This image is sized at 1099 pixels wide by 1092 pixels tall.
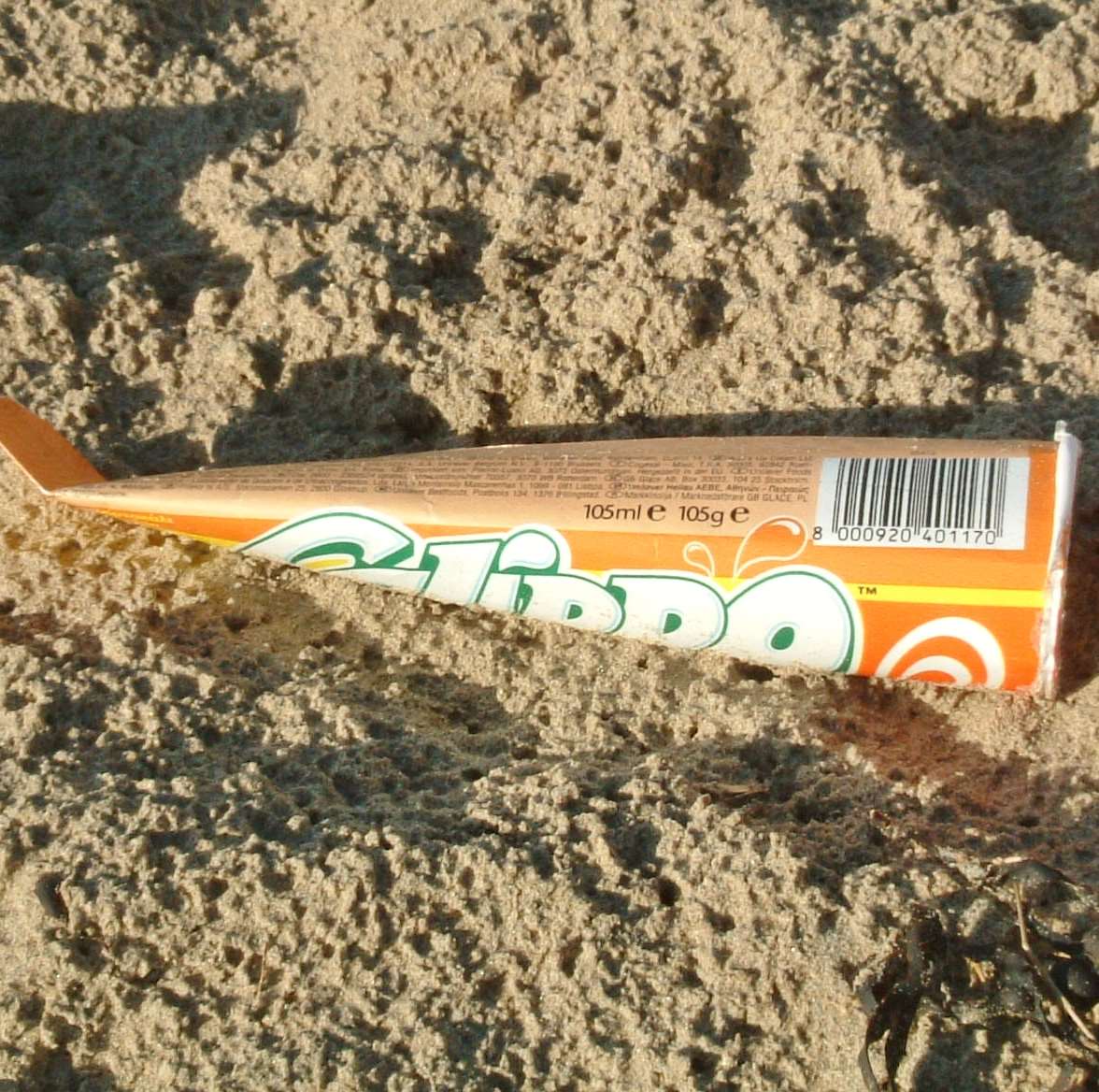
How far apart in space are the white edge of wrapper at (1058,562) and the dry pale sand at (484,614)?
0.12m

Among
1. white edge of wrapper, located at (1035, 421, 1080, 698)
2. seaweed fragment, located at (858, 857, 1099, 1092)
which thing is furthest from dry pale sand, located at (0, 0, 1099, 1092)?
white edge of wrapper, located at (1035, 421, 1080, 698)

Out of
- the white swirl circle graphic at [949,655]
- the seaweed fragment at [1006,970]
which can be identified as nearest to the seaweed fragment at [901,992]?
the seaweed fragment at [1006,970]

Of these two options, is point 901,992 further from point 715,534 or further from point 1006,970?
point 715,534

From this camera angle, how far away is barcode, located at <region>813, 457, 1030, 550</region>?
142 centimetres

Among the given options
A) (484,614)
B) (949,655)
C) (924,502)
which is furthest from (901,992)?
(484,614)

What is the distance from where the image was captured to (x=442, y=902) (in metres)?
1.26

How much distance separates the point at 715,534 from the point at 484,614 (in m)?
0.36

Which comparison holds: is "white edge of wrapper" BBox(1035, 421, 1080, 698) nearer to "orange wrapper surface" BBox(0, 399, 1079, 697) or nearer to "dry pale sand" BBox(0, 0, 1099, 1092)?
"orange wrapper surface" BBox(0, 399, 1079, 697)

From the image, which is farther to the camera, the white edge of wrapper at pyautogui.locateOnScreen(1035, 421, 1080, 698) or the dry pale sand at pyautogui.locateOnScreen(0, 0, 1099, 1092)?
the white edge of wrapper at pyautogui.locateOnScreen(1035, 421, 1080, 698)

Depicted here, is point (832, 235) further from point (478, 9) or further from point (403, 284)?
point (478, 9)

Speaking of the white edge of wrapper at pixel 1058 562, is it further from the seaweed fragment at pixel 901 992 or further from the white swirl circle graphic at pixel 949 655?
the seaweed fragment at pixel 901 992

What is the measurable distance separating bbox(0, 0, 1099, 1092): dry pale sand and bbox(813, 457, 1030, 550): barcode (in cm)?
21

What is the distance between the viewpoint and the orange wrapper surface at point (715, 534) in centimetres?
142

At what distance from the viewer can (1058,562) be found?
1.38 metres
